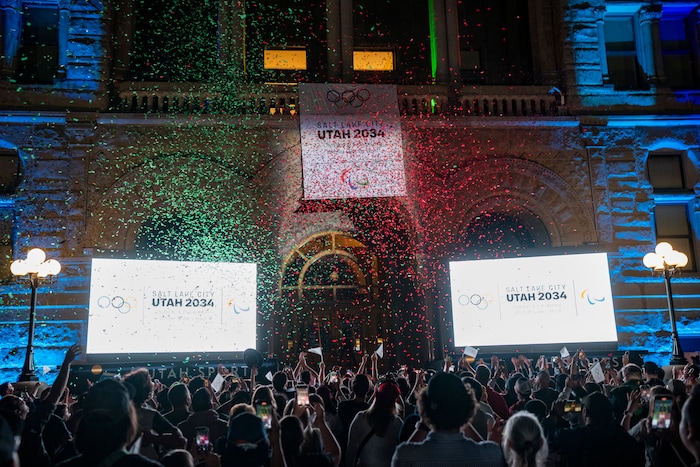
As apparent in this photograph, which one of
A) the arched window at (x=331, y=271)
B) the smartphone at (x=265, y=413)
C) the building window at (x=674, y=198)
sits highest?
the building window at (x=674, y=198)

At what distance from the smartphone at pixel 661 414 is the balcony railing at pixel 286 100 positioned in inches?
517

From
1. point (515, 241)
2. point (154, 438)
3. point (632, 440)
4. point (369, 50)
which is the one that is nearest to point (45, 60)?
point (369, 50)

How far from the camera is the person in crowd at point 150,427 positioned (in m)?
4.98

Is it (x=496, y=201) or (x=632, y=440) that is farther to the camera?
(x=496, y=201)

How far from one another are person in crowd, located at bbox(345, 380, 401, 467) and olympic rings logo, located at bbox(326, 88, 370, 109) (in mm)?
12201

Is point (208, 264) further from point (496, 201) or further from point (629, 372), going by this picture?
point (629, 372)

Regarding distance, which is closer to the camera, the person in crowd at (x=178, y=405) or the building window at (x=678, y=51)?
the person in crowd at (x=178, y=405)

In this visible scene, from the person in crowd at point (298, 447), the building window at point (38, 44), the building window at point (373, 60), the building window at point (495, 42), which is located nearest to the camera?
the person in crowd at point (298, 447)

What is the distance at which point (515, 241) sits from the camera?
1836cm

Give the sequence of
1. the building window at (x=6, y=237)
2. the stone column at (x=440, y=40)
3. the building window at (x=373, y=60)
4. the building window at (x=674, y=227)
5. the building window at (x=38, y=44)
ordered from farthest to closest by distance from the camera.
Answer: the building window at (x=373, y=60)
the stone column at (x=440, y=40)
the building window at (x=674, y=227)
the building window at (x=38, y=44)
the building window at (x=6, y=237)

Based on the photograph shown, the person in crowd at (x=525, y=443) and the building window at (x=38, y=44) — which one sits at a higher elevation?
the building window at (x=38, y=44)

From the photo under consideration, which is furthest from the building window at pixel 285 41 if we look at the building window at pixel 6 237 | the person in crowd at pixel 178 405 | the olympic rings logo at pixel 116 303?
the person in crowd at pixel 178 405

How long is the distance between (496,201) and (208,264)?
24.9ft

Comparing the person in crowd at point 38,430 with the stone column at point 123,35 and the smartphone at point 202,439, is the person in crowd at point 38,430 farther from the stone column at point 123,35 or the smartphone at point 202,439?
the stone column at point 123,35
